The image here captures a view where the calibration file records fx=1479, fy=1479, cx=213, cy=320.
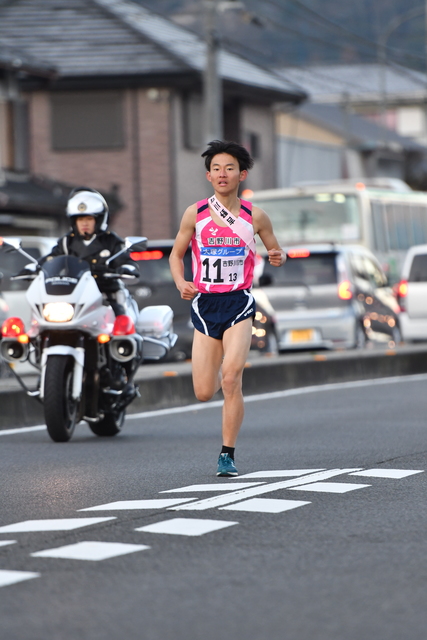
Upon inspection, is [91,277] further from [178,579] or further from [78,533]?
[178,579]

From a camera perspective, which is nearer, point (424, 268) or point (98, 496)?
point (98, 496)

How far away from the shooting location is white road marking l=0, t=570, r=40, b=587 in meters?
5.45

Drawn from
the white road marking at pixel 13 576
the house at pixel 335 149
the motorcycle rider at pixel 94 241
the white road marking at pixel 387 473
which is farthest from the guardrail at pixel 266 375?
the house at pixel 335 149

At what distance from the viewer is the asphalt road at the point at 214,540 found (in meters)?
4.87

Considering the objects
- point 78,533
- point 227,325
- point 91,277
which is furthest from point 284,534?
point 91,277

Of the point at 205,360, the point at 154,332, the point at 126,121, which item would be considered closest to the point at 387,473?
the point at 205,360

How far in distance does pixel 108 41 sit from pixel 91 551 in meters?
36.3

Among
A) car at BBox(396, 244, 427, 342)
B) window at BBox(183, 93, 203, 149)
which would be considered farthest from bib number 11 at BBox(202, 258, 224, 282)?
window at BBox(183, 93, 203, 149)

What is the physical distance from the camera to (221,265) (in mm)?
8656

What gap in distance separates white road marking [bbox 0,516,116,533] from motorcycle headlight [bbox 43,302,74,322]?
3.81m

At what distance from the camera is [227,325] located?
8.73 metres

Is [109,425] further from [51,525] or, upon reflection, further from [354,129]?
[354,129]

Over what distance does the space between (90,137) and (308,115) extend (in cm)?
A: 3050

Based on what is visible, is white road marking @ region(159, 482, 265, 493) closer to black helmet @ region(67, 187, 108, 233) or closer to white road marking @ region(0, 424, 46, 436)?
black helmet @ region(67, 187, 108, 233)
